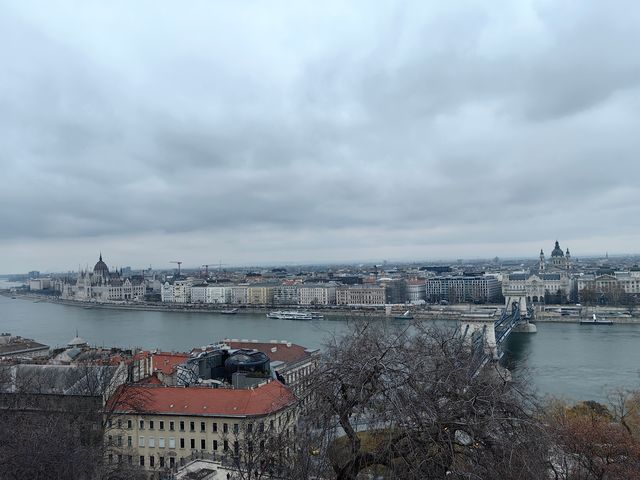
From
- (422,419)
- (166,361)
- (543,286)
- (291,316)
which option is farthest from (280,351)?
(543,286)

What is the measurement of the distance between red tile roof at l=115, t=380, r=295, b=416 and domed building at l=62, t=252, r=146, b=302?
42676mm

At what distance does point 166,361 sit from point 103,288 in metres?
42.8

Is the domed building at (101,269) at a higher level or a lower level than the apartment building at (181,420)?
higher

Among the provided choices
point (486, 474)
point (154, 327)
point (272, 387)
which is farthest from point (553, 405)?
point (154, 327)

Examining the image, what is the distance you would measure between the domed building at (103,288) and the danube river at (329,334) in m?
14.0

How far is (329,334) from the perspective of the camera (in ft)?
26.1

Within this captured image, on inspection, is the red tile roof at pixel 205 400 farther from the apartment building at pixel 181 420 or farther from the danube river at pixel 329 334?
the danube river at pixel 329 334

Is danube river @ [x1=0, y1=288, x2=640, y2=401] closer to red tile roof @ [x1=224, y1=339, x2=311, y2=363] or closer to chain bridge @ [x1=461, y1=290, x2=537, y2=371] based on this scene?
chain bridge @ [x1=461, y1=290, x2=537, y2=371]

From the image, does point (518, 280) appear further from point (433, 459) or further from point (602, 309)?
point (433, 459)

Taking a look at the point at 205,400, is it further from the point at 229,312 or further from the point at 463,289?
the point at 463,289

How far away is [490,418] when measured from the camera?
2.20m

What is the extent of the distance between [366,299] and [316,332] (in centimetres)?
1689

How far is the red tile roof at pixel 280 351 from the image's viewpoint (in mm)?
11211

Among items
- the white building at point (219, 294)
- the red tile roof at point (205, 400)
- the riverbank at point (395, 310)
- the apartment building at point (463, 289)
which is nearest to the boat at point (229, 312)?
the riverbank at point (395, 310)
